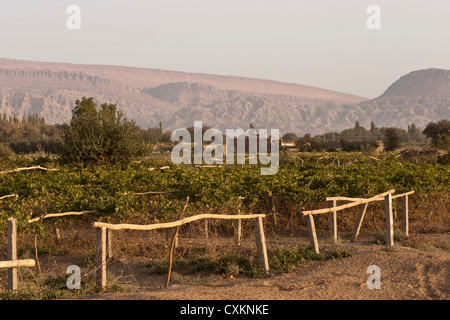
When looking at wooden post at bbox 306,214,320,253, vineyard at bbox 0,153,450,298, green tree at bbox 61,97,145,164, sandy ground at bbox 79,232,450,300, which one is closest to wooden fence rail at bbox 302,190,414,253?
wooden post at bbox 306,214,320,253

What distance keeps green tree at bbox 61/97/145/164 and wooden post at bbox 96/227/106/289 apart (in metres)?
13.2

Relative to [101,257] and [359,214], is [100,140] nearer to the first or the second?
[359,214]

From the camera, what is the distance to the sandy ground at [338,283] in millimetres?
6715

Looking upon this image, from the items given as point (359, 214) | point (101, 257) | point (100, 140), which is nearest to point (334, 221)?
point (359, 214)

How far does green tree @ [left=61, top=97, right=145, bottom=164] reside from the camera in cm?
2067

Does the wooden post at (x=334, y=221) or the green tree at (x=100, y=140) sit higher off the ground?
the green tree at (x=100, y=140)

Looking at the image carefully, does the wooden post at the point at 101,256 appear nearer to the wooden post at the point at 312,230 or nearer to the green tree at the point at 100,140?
the wooden post at the point at 312,230

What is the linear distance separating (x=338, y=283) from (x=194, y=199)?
6663 mm

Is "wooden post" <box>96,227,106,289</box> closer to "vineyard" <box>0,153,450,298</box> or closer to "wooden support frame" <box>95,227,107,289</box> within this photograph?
"wooden support frame" <box>95,227,107,289</box>

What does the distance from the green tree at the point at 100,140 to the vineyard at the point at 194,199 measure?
10.5ft

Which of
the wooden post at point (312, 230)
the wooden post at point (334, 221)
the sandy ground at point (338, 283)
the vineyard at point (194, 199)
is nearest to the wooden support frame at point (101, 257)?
the sandy ground at point (338, 283)

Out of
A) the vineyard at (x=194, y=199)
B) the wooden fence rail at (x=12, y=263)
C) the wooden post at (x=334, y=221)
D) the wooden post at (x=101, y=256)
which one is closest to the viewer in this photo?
the wooden fence rail at (x=12, y=263)
